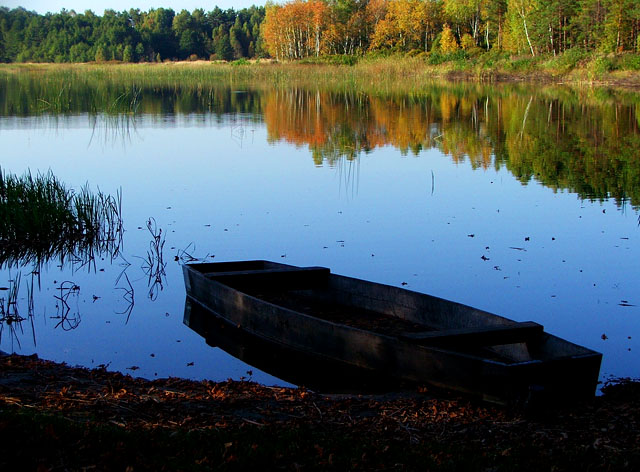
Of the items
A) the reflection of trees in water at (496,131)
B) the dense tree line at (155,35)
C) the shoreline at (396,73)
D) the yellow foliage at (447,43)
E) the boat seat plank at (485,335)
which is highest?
the dense tree line at (155,35)

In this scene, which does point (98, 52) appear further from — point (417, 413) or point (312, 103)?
point (417, 413)

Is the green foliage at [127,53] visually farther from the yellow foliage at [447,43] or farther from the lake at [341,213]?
the lake at [341,213]

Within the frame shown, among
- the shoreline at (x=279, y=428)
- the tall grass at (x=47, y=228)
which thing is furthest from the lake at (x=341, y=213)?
the shoreline at (x=279, y=428)

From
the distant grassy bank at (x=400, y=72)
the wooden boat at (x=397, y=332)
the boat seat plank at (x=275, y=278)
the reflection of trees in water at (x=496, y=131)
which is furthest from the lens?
the distant grassy bank at (x=400, y=72)

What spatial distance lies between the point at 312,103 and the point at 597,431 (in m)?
31.6

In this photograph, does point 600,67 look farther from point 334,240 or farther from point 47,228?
point 47,228

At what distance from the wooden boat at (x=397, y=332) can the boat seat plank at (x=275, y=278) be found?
11 millimetres

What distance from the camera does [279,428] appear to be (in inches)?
193

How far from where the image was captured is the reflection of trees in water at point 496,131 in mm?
18109

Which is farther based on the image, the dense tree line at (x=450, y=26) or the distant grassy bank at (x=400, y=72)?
the dense tree line at (x=450, y=26)

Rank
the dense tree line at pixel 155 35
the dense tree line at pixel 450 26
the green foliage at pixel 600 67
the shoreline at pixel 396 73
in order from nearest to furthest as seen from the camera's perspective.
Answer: the green foliage at pixel 600 67
the shoreline at pixel 396 73
the dense tree line at pixel 450 26
the dense tree line at pixel 155 35

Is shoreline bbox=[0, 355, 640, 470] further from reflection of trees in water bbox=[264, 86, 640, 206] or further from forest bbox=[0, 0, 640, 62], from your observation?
forest bbox=[0, 0, 640, 62]

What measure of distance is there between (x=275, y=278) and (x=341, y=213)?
5501 millimetres

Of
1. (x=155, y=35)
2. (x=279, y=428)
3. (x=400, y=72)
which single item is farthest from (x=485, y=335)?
(x=155, y=35)
